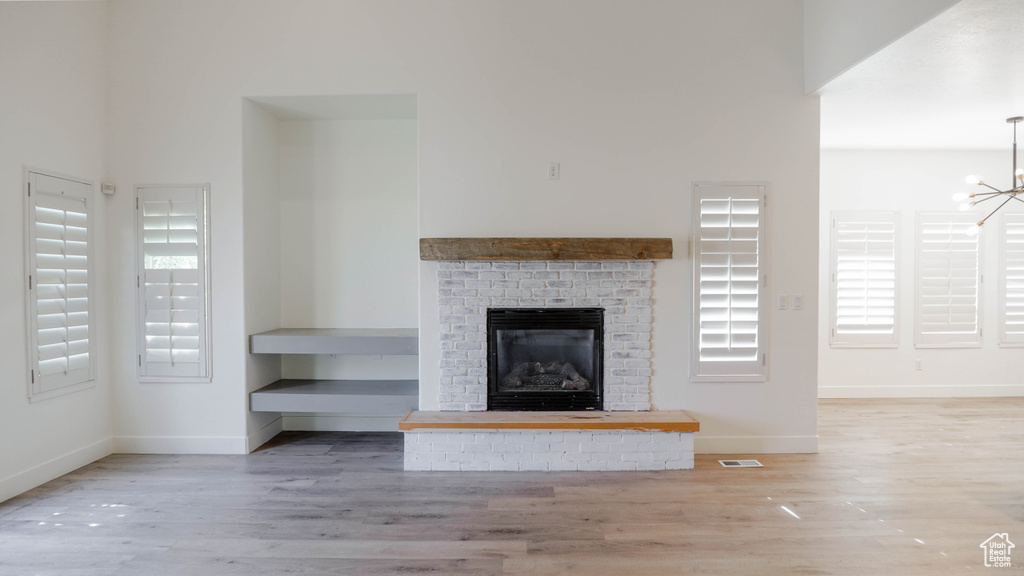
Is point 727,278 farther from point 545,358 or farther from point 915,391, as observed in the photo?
point 915,391

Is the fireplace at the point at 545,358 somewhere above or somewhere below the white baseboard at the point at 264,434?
above

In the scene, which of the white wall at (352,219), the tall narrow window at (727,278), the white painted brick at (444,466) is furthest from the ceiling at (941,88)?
the white painted brick at (444,466)

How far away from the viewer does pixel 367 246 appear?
459cm

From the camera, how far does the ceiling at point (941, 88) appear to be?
2863 mm

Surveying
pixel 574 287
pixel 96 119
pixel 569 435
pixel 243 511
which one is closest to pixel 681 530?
pixel 569 435

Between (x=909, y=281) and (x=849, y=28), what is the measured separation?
3559mm

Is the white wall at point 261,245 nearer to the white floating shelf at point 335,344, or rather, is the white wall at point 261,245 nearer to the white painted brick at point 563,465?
the white floating shelf at point 335,344

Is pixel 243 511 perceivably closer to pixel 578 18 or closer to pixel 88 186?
pixel 88 186

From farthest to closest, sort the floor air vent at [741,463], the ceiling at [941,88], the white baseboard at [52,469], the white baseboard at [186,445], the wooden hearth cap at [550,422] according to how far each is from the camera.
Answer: the white baseboard at [186,445]
the floor air vent at [741,463]
the wooden hearth cap at [550,422]
the white baseboard at [52,469]
the ceiling at [941,88]

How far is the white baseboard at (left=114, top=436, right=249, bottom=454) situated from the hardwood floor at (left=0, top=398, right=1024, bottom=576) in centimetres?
11

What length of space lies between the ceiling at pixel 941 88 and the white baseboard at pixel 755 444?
8.41 ft

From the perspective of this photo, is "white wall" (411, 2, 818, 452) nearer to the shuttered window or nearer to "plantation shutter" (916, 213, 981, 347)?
the shuttered window

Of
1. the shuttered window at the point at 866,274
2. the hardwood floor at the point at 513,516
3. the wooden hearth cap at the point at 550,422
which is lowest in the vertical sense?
the hardwood floor at the point at 513,516

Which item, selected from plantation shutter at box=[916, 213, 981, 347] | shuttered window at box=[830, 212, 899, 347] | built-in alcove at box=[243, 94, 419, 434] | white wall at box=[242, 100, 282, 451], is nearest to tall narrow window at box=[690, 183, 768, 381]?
A: built-in alcove at box=[243, 94, 419, 434]
